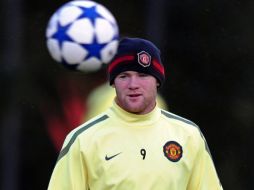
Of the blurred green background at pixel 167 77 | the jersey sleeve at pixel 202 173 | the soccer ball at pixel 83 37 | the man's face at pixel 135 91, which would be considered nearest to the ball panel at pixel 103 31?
the soccer ball at pixel 83 37

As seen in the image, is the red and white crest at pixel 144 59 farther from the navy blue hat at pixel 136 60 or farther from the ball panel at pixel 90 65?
the ball panel at pixel 90 65

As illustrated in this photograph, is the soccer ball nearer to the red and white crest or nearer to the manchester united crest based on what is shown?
the red and white crest

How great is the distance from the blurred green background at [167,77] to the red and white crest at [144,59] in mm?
2180

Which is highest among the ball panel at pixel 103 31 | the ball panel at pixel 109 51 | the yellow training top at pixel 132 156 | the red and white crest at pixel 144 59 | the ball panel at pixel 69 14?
the ball panel at pixel 69 14

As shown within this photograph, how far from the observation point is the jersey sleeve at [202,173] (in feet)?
14.7

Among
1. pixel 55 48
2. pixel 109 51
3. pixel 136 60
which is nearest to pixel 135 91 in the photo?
pixel 136 60

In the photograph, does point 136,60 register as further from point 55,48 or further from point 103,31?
point 55,48

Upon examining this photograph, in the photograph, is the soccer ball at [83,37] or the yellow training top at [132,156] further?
the soccer ball at [83,37]

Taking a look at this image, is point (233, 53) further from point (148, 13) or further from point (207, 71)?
point (148, 13)

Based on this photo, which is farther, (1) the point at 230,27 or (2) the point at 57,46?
(1) the point at 230,27

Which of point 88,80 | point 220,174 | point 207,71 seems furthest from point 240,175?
point 88,80

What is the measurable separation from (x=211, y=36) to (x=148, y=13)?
2.01 ft

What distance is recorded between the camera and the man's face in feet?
14.3

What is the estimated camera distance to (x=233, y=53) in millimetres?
7098
